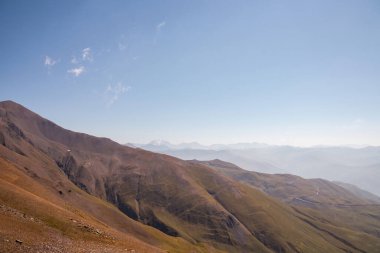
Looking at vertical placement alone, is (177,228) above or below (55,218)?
below

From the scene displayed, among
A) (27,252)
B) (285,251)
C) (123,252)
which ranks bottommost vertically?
(285,251)

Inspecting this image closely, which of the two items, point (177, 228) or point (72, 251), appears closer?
point (72, 251)

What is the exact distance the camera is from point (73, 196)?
499 feet

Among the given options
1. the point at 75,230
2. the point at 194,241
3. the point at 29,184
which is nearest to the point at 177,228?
the point at 194,241

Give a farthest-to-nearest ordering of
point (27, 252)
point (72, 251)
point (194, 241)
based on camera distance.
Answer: point (194, 241), point (72, 251), point (27, 252)

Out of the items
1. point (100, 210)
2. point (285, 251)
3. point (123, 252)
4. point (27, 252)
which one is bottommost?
point (285, 251)

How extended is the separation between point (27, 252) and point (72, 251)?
594 centimetres

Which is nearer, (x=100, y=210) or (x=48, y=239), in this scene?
(x=48, y=239)

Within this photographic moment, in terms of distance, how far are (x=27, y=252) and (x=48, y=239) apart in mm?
6983

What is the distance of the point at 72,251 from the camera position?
37875 millimetres

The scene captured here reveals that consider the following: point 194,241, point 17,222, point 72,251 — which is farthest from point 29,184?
point 194,241

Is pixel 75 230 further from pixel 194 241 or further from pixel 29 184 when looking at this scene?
pixel 194 241

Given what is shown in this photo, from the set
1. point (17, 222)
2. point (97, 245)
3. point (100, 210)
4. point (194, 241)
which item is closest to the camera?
point (17, 222)

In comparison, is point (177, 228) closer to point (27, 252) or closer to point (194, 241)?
point (194, 241)
